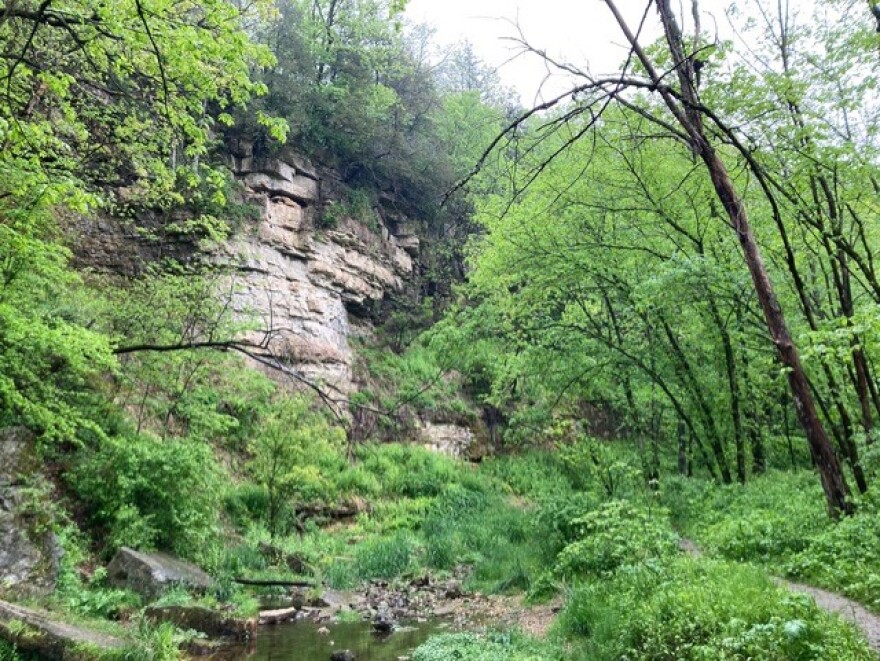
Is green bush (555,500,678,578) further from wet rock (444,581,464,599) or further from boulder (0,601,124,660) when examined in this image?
boulder (0,601,124,660)

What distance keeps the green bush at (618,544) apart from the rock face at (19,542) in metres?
6.21

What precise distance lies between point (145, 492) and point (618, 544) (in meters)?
7.23

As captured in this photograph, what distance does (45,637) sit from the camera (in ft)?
15.6

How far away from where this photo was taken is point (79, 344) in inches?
285

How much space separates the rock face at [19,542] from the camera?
6.68 metres

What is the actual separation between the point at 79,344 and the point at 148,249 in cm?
1169

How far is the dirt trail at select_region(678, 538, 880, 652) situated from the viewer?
4.09m

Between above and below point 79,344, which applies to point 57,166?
above

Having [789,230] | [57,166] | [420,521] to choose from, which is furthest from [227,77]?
[420,521]

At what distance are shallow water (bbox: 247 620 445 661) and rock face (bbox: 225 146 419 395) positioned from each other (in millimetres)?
10927

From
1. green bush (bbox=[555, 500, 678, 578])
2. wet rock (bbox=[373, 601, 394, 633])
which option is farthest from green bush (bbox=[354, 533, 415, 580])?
green bush (bbox=[555, 500, 678, 578])

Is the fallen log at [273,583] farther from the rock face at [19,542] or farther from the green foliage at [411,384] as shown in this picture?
the green foliage at [411,384]

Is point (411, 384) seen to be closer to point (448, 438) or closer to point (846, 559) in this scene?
point (448, 438)

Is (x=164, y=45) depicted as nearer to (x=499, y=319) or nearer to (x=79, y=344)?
(x=79, y=344)
